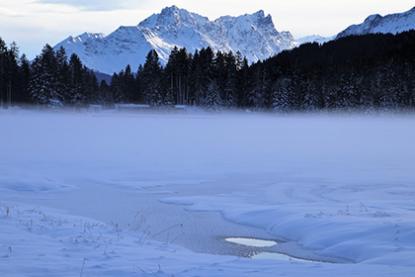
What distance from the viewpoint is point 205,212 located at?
556 inches

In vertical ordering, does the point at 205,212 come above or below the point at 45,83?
below

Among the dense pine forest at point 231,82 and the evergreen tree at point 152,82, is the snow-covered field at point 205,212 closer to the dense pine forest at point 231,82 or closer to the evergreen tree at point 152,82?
the dense pine forest at point 231,82

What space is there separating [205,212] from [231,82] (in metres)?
69.7

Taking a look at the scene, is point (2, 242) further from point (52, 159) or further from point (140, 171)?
point (52, 159)

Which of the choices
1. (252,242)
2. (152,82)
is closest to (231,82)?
(152,82)

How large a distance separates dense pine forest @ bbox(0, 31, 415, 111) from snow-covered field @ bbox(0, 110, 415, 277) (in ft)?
157

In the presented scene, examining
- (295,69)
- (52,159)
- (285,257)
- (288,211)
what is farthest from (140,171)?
(295,69)

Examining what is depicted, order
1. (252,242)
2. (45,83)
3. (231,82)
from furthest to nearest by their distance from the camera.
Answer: (231,82)
(45,83)
(252,242)

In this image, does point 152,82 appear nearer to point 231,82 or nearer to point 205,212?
point 231,82

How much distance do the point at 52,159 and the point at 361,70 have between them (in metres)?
68.8

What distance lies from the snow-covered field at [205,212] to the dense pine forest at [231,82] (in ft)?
157

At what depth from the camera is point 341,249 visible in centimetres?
1034

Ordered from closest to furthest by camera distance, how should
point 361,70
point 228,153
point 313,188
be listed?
1. point 313,188
2. point 228,153
3. point 361,70

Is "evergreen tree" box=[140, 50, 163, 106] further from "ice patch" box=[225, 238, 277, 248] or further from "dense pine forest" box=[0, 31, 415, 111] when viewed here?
"ice patch" box=[225, 238, 277, 248]
